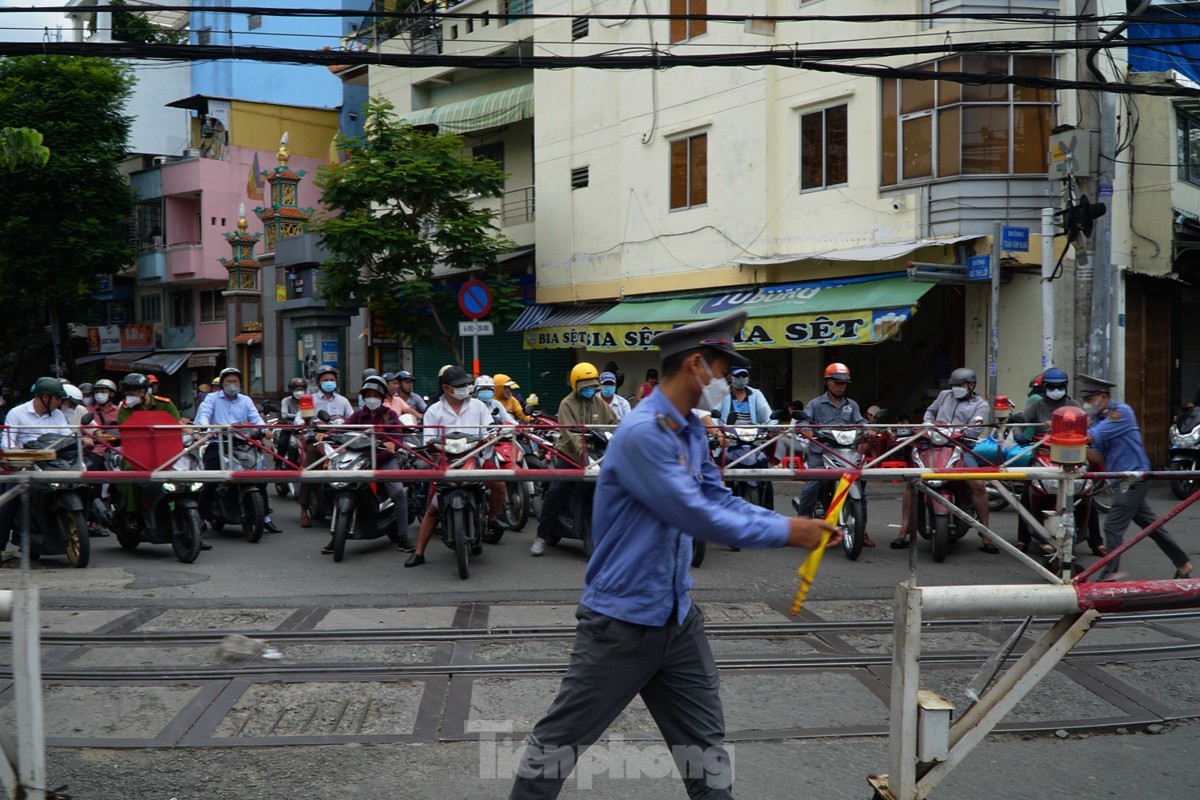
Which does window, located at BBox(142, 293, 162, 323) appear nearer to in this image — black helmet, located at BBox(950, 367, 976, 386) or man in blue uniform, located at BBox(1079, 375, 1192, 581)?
black helmet, located at BBox(950, 367, 976, 386)

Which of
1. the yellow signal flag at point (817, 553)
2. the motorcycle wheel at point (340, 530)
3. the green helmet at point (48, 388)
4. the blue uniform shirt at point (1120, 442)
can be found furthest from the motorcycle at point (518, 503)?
the yellow signal flag at point (817, 553)

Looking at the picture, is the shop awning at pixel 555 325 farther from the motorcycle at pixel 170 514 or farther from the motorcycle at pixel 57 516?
the motorcycle at pixel 57 516

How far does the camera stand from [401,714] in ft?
16.1

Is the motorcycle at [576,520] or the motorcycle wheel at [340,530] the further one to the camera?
the motorcycle at [576,520]

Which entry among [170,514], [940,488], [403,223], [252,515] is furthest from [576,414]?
[403,223]

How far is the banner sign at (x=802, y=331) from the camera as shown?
15320 millimetres

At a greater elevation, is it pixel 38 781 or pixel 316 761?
pixel 38 781

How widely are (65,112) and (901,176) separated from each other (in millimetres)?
27580

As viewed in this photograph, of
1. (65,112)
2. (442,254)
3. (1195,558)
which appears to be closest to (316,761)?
(1195,558)

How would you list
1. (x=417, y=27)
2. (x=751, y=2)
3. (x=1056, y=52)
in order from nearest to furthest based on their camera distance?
(x=1056, y=52), (x=751, y=2), (x=417, y=27)

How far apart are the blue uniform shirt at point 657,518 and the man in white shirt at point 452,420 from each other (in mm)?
5694

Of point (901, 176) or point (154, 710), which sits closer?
point (154, 710)

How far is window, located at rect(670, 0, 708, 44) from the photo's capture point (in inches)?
770

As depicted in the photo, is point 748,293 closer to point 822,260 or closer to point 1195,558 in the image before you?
point 822,260
